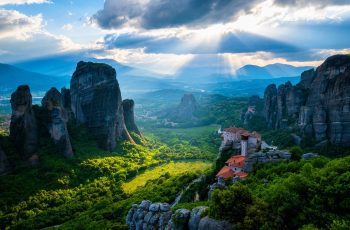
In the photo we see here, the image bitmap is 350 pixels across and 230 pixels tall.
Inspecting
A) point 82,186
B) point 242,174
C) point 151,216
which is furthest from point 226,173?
point 82,186

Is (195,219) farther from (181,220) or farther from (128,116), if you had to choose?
(128,116)

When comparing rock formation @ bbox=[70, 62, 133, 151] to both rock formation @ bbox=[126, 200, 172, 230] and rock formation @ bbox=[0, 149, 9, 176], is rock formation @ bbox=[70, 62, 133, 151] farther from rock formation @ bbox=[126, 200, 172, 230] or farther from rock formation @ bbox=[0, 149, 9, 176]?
rock formation @ bbox=[126, 200, 172, 230]

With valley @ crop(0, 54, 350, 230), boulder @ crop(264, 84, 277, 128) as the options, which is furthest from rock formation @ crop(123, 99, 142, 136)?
boulder @ crop(264, 84, 277, 128)

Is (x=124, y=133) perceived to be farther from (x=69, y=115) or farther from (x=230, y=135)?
(x=230, y=135)

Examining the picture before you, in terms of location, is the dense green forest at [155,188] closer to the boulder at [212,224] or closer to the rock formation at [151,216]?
the boulder at [212,224]

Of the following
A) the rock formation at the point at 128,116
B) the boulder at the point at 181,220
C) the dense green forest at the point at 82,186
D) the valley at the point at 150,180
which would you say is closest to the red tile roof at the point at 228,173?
the valley at the point at 150,180

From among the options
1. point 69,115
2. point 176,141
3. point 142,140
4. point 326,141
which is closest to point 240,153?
point 326,141
